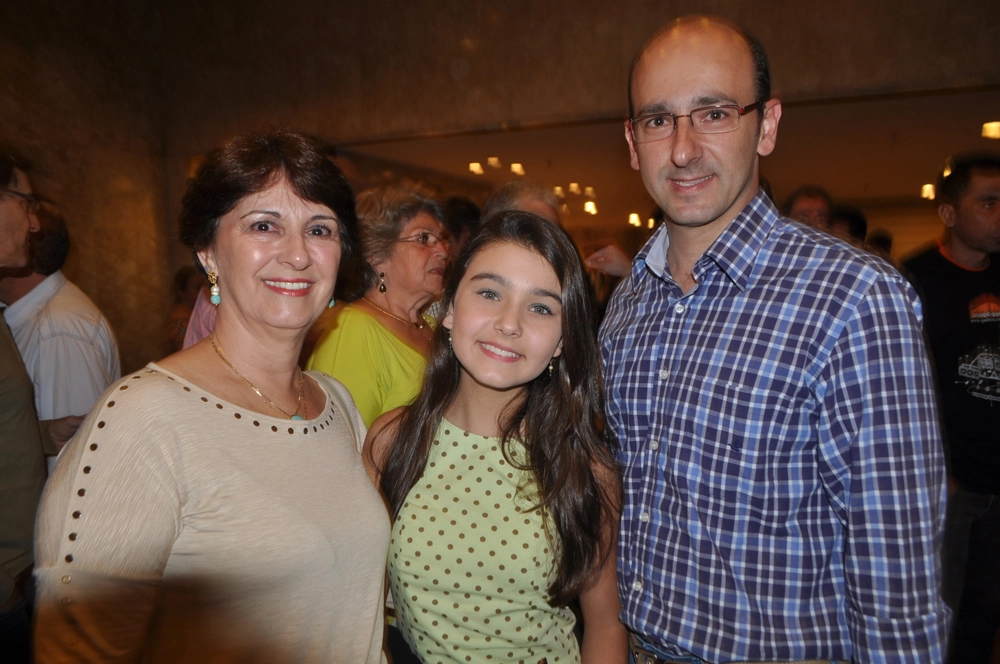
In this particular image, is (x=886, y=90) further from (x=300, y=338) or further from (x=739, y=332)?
(x=300, y=338)

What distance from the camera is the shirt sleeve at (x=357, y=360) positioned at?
2414 mm

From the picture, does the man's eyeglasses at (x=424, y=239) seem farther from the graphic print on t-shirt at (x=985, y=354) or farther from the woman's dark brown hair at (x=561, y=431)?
the graphic print on t-shirt at (x=985, y=354)

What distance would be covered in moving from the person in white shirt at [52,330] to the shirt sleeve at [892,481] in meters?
2.86

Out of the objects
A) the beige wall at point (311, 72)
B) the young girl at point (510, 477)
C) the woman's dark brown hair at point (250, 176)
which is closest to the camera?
the woman's dark brown hair at point (250, 176)

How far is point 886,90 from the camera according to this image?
14.2 feet

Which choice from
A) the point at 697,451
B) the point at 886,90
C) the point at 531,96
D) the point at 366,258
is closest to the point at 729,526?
the point at 697,451

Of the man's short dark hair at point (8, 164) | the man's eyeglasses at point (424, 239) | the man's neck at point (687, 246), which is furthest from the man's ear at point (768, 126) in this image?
the man's short dark hair at point (8, 164)

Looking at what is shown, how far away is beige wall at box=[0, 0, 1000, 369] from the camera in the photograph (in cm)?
438

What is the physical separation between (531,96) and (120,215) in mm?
Answer: 4451

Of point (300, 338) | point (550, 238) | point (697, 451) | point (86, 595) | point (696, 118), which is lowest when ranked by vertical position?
point (86, 595)

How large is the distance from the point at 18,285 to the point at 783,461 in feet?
10.5

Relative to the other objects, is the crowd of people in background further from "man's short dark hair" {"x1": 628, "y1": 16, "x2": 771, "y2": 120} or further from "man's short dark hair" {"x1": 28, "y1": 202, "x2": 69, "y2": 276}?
"man's short dark hair" {"x1": 28, "y1": 202, "x2": 69, "y2": 276}

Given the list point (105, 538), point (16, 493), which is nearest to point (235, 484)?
point (105, 538)

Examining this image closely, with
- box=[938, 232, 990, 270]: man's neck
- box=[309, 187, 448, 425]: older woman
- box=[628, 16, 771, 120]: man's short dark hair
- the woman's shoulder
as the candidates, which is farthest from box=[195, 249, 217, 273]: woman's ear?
box=[938, 232, 990, 270]: man's neck
